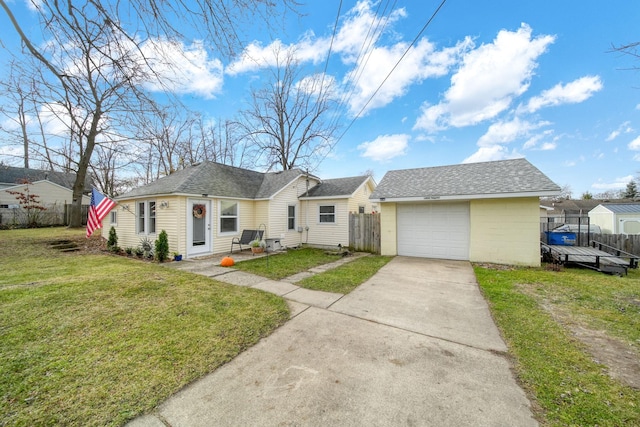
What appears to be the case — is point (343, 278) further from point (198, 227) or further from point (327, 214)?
point (198, 227)

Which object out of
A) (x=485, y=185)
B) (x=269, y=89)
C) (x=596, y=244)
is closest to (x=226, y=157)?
(x=269, y=89)

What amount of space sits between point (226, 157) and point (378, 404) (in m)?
24.5

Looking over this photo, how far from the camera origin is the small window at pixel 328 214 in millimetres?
12311

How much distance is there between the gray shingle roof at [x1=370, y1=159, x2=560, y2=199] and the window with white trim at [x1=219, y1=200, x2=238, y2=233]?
625 cm

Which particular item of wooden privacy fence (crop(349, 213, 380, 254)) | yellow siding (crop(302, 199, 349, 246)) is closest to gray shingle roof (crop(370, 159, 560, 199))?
A: wooden privacy fence (crop(349, 213, 380, 254))

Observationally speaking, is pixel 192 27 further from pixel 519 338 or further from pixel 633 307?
pixel 633 307

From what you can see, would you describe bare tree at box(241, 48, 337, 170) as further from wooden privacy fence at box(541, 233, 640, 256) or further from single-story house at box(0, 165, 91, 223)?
single-story house at box(0, 165, 91, 223)

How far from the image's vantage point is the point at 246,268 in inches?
294

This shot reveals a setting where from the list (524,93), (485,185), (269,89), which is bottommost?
(485,185)

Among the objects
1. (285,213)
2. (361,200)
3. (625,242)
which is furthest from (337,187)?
(625,242)

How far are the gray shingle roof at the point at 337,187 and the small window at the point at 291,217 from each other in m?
1.03

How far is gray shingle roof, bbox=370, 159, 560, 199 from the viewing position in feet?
26.1

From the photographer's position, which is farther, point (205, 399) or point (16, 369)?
point (16, 369)

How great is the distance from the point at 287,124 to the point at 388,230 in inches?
583
